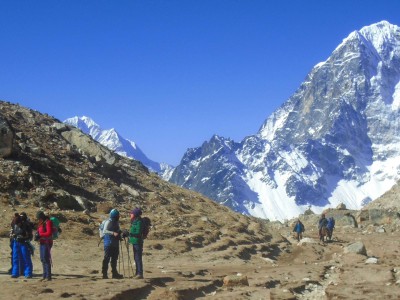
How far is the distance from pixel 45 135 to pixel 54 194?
48.3ft

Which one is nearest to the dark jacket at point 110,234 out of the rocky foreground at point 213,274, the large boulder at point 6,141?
the rocky foreground at point 213,274

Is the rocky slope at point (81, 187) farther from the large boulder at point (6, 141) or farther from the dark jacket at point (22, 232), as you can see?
the dark jacket at point (22, 232)

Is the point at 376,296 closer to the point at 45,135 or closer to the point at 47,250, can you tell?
the point at 47,250

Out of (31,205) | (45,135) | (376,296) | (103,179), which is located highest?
(45,135)

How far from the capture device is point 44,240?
17.7 m

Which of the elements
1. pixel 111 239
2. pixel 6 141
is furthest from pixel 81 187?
pixel 111 239

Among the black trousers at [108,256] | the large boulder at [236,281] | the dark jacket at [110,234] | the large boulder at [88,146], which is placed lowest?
the large boulder at [236,281]

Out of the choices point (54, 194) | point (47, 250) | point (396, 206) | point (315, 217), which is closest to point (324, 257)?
point (54, 194)

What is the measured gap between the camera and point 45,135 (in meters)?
45.2

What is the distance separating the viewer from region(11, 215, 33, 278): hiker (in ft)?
58.6

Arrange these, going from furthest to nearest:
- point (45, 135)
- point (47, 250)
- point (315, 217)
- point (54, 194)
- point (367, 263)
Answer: point (315, 217), point (45, 135), point (54, 194), point (367, 263), point (47, 250)

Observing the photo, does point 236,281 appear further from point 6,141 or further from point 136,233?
point 6,141

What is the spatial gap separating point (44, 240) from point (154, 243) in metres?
11.2

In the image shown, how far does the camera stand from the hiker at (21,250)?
703 inches
